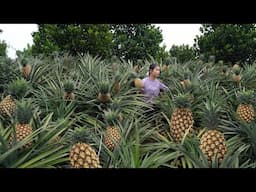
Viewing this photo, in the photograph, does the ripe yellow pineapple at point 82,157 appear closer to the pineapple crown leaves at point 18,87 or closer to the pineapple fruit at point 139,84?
the pineapple crown leaves at point 18,87

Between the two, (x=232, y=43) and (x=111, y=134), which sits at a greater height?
(x=232, y=43)

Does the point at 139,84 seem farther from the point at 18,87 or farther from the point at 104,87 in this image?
the point at 18,87

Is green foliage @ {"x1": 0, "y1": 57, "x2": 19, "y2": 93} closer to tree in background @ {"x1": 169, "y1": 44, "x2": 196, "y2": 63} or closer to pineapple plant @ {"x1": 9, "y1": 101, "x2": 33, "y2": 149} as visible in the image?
pineapple plant @ {"x1": 9, "y1": 101, "x2": 33, "y2": 149}

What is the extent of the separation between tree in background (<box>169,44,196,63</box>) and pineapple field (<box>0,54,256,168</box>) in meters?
5.13

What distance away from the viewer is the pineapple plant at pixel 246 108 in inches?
178

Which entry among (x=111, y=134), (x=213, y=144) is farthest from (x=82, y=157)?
(x=213, y=144)

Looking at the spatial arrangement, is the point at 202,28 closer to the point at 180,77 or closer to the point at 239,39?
the point at 239,39

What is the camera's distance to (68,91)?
504cm

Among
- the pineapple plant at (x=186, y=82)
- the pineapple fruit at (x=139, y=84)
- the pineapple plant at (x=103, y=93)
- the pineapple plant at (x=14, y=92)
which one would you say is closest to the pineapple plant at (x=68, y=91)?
the pineapple plant at (x=103, y=93)

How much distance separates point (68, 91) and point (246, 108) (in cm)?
218

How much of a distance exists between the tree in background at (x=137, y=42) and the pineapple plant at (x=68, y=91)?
8.58m

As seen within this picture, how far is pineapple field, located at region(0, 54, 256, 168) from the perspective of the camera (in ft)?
9.10
